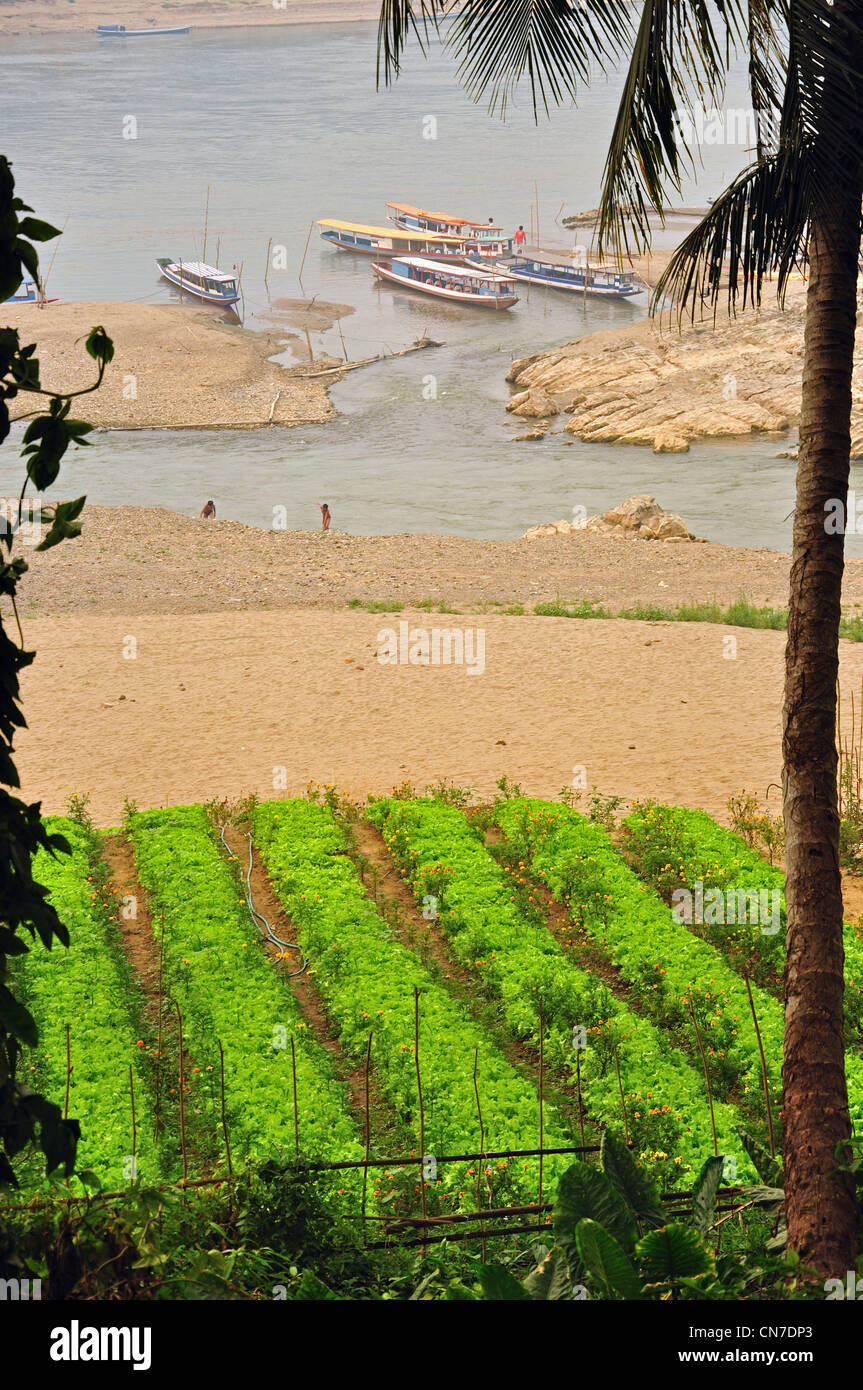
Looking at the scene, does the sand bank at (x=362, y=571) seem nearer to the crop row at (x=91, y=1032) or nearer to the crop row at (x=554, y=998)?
the crop row at (x=554, y=998)

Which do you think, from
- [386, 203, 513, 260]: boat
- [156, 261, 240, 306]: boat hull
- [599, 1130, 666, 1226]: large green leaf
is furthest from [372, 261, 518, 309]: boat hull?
[599, 1130, 666, 1226]: large green leaf

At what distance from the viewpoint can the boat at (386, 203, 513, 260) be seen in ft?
264

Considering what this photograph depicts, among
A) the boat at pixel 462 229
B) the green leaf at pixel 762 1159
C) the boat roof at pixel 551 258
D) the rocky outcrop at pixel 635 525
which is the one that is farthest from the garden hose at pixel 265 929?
the boat at pixel 462 229

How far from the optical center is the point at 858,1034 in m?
9.41

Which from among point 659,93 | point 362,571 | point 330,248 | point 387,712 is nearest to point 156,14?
point 330,248

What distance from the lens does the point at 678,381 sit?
5066 centimetres

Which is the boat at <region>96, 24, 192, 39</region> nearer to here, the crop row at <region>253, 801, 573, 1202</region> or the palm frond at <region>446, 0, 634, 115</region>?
the crop row at <region>253, 801, 573, 1202</region>

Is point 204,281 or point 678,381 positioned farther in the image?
point 204,281

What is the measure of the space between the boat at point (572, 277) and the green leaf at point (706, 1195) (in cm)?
6986

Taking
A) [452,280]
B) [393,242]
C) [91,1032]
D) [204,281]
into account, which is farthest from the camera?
[393,242]

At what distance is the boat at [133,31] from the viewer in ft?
575

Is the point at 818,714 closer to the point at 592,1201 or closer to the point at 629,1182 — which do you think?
the point at 629,1182

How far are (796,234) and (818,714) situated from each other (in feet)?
7.46
